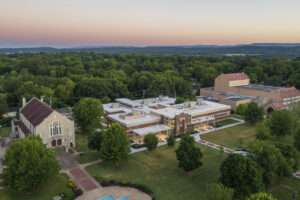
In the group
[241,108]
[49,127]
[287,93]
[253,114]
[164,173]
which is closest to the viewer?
[164,173]

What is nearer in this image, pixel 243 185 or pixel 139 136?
pixel 243 185

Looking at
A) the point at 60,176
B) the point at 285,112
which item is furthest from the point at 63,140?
the point at 285,112

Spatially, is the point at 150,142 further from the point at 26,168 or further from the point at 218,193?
the point at 26,168

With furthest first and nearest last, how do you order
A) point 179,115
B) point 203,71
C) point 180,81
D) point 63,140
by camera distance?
point 203,71
point 180,81
point 179,115
point 63,140

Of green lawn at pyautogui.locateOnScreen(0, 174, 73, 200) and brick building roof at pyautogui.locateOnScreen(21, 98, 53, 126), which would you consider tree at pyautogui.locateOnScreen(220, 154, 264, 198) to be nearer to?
green lawn at pyautogui.locateOnScreen(0, 174, 73, 200)

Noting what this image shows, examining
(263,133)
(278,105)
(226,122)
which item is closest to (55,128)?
(263,133)

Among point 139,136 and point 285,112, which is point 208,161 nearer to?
point 139,136

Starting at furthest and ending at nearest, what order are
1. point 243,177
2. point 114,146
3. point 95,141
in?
point 95,141 → point 114,146 → point 243,177

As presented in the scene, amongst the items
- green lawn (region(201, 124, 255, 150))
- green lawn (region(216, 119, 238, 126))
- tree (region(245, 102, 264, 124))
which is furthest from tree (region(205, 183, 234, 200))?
green lawn (region(216, 119, 238, 126))
